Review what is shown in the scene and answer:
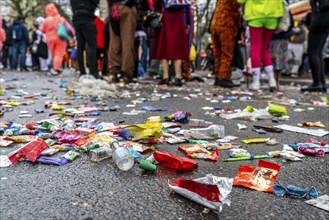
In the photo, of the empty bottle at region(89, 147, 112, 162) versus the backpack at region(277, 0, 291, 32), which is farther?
the backpack at region(277, 0, 291, 32)

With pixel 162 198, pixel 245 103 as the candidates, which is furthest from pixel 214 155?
pixel 245 103

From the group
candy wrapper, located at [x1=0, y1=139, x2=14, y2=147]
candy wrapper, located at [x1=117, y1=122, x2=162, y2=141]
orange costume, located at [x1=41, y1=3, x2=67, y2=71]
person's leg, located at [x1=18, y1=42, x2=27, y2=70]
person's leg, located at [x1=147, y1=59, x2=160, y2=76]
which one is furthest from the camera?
person's leg, located at [x1=18, y1=42, x2=27, y2=70]

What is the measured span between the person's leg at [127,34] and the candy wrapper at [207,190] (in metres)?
5.38

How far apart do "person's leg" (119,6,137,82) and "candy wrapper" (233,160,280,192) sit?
519cm

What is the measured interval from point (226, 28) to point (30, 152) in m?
4.84

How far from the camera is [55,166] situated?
176 centimetres

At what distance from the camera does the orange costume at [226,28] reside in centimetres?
616

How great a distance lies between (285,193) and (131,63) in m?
5.48

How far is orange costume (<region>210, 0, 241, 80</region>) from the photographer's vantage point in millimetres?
6156

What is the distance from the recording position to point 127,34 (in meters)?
6.58

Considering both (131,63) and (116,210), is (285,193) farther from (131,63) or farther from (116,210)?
(131,63)

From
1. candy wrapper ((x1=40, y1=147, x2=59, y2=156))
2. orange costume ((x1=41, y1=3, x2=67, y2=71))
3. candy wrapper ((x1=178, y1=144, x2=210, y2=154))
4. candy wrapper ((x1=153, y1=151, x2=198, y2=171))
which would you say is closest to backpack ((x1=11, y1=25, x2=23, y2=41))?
orange costume ((x1=41, y1=3, x2=67, y2=71))

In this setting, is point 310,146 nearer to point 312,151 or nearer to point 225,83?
point 312,151

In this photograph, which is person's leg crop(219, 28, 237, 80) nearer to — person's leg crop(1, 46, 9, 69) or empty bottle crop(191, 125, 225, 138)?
empty bottle crop(191, 125, 225, 138)
